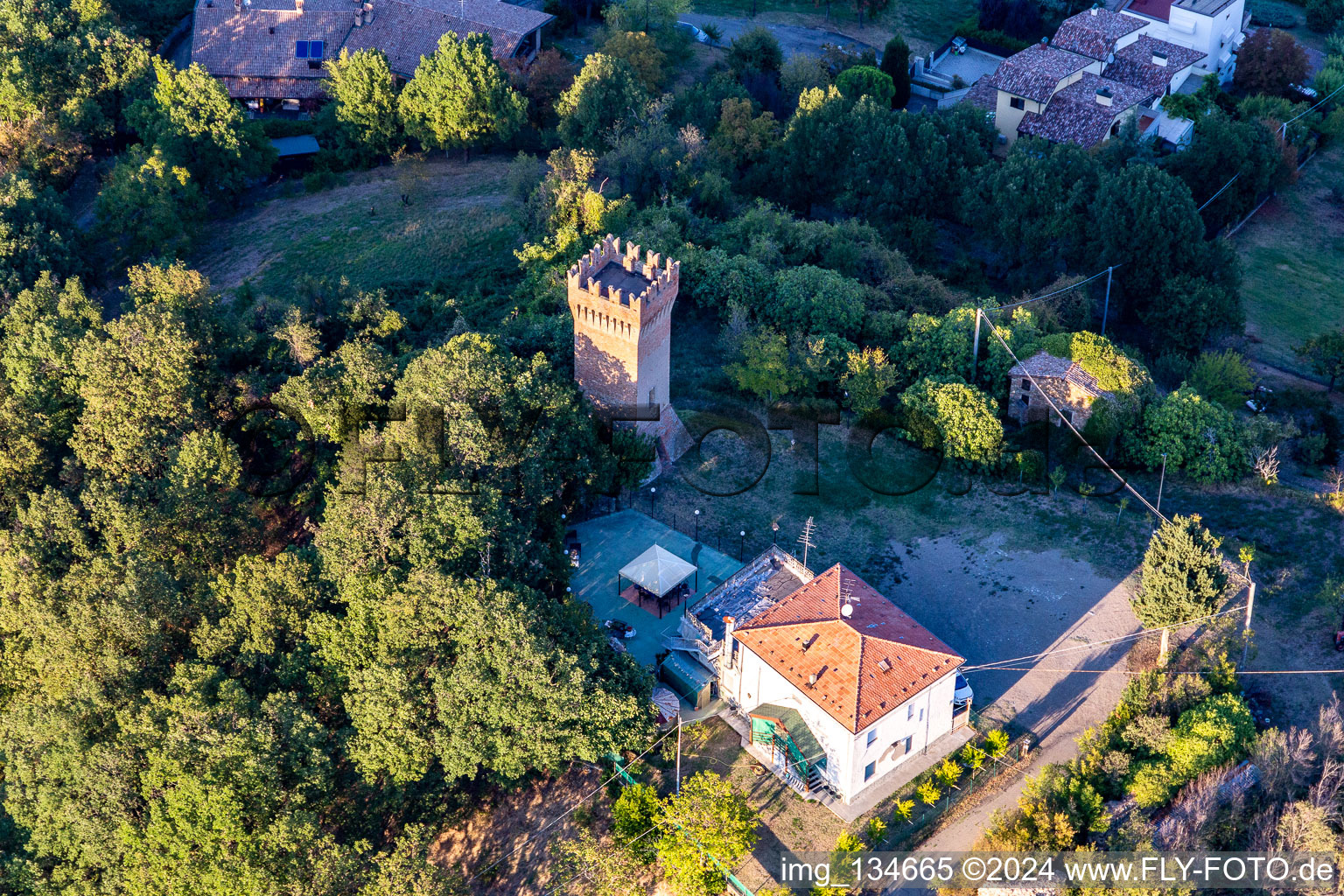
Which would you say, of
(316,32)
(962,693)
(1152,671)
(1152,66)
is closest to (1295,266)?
(1152,66)

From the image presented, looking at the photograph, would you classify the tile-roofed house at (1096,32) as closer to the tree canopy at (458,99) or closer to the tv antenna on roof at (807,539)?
the tree canopy at (458,99)

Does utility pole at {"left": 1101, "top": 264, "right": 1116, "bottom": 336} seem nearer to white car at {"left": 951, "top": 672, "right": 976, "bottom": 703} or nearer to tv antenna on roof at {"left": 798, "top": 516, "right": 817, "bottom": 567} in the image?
tv antenna on roof at {"left": 798, "top": 516, "right": 817, "bottom": 567}

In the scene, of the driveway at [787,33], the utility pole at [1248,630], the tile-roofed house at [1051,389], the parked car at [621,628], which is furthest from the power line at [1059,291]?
the driveway at [787,33]

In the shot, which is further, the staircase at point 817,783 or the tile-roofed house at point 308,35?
the tile-roofed house at point 308,35

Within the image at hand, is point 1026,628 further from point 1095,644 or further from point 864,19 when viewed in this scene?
point 864,19

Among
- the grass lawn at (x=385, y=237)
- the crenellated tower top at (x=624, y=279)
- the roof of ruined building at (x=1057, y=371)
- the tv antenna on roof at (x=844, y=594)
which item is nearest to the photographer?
the tv antenna on roof at (x=844, y=594)

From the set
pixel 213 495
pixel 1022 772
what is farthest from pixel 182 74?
→ pixel 1022 772
